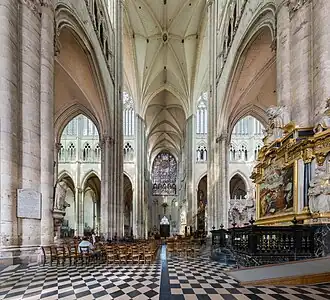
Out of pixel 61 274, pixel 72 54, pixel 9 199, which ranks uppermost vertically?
pixel 72 54

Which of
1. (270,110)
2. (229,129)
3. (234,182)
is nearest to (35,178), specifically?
(270,110)

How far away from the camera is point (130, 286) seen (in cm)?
645

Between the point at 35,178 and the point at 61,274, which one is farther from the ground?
the point at 35,178

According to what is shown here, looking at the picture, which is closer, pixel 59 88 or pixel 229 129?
pixel 59 88

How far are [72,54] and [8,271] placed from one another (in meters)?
12.0

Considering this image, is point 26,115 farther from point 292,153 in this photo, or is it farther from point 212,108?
point 212,108

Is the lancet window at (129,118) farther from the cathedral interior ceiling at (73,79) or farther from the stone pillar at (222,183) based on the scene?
the stone pillar at (222,183)

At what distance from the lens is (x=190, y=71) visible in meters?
35.1

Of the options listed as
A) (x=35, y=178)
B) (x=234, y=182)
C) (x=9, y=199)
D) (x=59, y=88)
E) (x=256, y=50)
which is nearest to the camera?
(x=9, y=199)

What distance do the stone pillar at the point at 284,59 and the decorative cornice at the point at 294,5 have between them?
251mm

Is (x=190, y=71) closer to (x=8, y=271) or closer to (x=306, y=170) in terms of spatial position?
(x=306, y=170)

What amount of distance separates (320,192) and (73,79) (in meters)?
Answer: 15.5

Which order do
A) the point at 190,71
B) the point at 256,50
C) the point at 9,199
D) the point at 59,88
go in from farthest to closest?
the point at 190,71
the point at 59,88
the point at 256,50
the point at 9,199

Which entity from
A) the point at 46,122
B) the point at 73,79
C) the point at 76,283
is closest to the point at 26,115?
the point at 46,122
